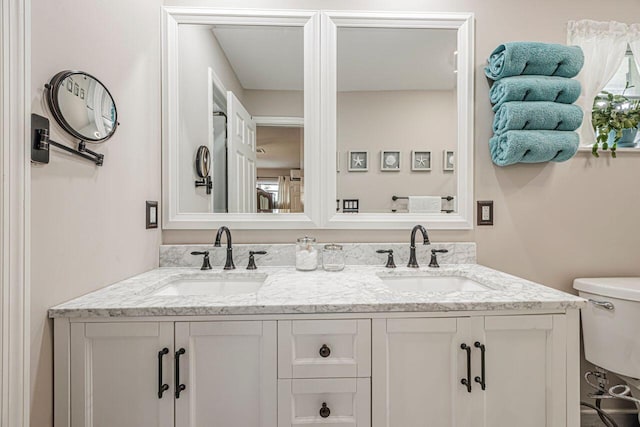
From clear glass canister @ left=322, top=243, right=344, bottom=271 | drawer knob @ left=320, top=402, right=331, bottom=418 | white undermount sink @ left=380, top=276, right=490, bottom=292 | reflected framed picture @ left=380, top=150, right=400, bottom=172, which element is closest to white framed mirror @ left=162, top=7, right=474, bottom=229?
reflected framed picture @ left=380, top=150, right=400, bottom=172

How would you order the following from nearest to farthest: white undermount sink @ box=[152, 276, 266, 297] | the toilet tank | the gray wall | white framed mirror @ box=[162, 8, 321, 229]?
the gray wall < the toilet tank < white undermount sink @ box=[152, 276, 266, 297] < white framed mirror @ box=[162, 8, 321, 229]

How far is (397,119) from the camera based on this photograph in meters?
1.58

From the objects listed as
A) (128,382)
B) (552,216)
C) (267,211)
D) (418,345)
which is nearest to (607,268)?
(552,216)

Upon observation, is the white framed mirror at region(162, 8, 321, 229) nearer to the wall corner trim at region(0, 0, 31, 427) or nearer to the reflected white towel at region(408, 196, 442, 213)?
the reflected white towel at region(408, 196, 442, 213)

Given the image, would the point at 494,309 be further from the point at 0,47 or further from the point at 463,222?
the point at 0,47

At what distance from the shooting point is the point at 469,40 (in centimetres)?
160

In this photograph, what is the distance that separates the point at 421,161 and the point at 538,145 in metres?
0.51

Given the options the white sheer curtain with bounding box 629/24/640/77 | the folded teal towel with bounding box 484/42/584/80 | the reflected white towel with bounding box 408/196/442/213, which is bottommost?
the reflected white towel with bounding box 408/196/442/213

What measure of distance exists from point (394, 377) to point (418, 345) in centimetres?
12

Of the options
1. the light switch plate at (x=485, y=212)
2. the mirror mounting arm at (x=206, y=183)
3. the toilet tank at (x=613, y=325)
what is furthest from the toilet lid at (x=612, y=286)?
the mirror mounting arm at (x=206, y=183)

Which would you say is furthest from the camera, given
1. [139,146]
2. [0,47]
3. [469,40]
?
[469,40]

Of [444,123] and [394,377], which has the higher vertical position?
[444,123]

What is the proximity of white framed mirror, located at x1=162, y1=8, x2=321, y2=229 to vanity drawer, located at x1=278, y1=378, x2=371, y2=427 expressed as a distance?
0.79m

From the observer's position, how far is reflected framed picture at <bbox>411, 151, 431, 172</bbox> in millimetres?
1598
